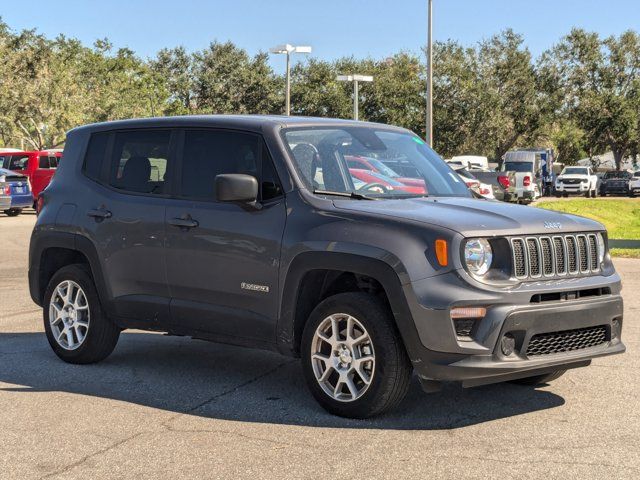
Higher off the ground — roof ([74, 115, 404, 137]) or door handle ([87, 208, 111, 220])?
roof ([74, 115, 404, 137])

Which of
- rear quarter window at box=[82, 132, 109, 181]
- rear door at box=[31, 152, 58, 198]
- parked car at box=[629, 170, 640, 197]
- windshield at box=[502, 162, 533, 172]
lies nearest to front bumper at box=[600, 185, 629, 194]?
parked car at box=[629, 170, 640, 197]

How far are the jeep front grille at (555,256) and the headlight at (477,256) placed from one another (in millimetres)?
150

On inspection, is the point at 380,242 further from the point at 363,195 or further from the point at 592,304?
the point at 592,304

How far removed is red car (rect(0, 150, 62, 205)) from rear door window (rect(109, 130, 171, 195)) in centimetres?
2599

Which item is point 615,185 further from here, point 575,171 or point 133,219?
point 133,219

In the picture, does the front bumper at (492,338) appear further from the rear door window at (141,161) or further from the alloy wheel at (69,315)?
the alloy wheel at (69,315)

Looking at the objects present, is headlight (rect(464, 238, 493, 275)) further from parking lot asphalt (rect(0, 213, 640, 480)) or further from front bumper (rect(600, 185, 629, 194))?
front bumper (rect(600, 185, 629, 194))

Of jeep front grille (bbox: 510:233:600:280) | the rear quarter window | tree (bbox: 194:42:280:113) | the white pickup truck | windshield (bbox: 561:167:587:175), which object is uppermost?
tree (bbox: 194:42:280:113)

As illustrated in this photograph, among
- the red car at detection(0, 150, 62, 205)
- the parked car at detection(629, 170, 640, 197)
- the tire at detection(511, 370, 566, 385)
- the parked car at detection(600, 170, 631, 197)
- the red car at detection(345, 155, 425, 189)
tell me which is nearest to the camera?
the red car at detection(345, 155, 425, 189)

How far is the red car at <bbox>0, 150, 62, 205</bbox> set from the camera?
3325 cm

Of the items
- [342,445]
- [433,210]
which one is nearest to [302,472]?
[342,445]

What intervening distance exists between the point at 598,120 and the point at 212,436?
241 feet

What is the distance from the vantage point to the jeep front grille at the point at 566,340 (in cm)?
586

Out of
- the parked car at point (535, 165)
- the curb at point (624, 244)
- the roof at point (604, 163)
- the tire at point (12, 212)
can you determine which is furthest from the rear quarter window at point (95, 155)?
the roof at point (604, 163)
